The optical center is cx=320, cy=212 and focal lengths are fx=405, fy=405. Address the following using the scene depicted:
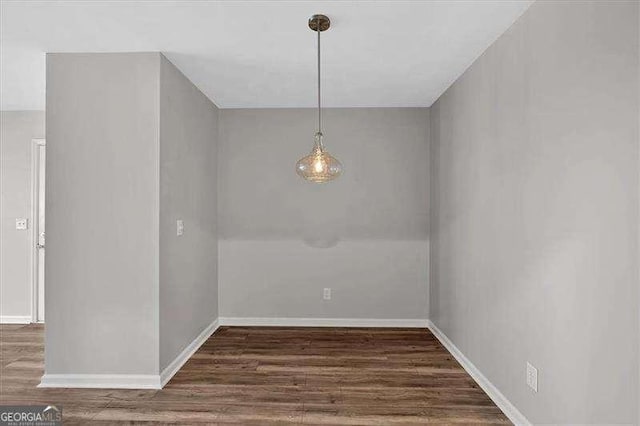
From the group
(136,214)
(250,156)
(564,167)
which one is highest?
→ (250,156)

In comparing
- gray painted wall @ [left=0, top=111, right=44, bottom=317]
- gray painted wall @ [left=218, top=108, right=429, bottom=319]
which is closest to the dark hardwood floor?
gray painted wall @ [left=218, top=108, right=429, bottom=319]

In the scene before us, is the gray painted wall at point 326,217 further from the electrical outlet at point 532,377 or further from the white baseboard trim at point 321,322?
the electrical outlet at point 532,377

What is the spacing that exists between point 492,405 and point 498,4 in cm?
260

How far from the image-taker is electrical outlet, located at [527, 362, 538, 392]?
7.63ft

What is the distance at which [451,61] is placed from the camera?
130 inches

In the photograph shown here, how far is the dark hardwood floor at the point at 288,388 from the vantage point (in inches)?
105

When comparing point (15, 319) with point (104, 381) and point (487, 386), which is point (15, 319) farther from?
point (487, 386)

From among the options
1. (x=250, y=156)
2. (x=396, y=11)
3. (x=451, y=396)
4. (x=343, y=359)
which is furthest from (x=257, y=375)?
(x=396, y=11)

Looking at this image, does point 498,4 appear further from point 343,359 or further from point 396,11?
point 343,359

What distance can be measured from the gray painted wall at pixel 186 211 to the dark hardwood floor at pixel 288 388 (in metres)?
0.40

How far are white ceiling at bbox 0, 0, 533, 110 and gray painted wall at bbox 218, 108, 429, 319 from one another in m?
0.80

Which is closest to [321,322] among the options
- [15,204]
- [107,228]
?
[107,228]

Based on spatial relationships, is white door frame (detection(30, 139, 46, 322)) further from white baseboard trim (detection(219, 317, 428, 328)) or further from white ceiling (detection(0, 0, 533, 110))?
white baseboard trim (detection(219, 317, 428, 328))

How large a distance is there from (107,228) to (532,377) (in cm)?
308
